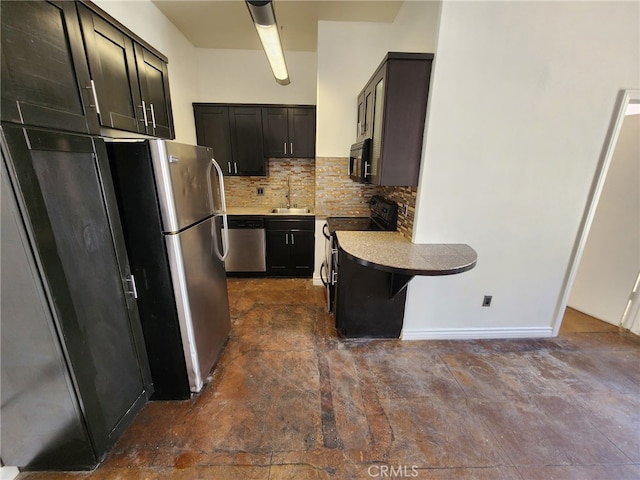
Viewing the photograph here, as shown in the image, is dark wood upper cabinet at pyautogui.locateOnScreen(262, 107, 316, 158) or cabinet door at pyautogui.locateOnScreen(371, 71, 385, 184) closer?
cabinet door at pyautogui.locateOnScreen(371, 71, 385, 184)

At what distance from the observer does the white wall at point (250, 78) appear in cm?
363

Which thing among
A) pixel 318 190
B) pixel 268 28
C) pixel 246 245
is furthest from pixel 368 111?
pixel 246 245

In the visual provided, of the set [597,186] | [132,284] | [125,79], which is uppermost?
[125,79]

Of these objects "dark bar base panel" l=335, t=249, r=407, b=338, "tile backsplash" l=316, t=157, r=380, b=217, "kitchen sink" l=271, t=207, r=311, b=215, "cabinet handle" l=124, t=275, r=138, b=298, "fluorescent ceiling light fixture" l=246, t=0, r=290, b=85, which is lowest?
"dark bar base panel" l=335, t=249, r=407, b=338

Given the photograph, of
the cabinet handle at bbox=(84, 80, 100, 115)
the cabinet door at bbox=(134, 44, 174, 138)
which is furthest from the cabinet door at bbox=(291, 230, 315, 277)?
the cabinet handle at bbox=(84, 80, 100, 115)

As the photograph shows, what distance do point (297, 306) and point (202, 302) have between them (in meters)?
1.34

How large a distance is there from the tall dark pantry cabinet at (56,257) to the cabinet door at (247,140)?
2181 mm

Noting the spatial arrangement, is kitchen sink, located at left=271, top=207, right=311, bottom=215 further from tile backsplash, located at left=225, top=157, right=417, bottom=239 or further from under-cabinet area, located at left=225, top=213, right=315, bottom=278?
under-cabinet area, located at left=225, top=213, right=315, bottom=278

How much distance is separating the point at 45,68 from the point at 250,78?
2.98 metres

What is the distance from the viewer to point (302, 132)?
3.64 metres

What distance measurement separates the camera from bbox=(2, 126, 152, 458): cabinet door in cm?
106

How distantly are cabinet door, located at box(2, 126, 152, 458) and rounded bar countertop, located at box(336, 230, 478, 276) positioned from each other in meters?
1.44

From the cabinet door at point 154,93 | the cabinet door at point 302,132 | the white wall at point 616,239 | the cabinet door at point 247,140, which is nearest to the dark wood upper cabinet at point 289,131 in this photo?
the cabinet door at point 302,132

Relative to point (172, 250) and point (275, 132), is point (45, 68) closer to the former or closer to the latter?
point (172, 250)
